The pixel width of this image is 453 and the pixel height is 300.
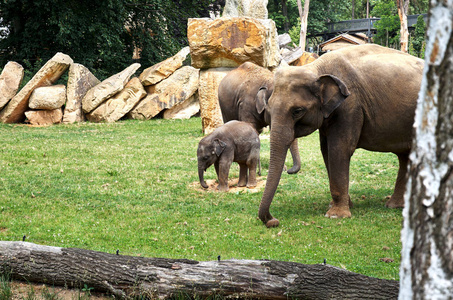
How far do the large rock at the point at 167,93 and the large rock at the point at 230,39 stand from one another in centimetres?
533

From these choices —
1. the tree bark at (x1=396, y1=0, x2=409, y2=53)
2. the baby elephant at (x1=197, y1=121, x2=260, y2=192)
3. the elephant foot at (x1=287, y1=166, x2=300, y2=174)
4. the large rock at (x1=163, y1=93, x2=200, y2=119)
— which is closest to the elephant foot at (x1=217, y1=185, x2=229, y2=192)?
the baby elephant at (x1=197, y1=121, x2=260, y2=192)

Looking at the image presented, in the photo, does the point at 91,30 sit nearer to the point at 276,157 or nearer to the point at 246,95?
the point at 246,95

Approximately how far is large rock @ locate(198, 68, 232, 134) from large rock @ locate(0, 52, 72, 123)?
600 cm

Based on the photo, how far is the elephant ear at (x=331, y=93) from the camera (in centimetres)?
717

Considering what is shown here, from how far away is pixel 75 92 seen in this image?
1966cm

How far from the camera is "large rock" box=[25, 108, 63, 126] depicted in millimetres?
18719

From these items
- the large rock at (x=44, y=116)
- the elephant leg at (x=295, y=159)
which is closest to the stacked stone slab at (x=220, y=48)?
the elephant leg at (x=295, y=159)

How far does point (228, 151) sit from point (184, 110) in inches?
506

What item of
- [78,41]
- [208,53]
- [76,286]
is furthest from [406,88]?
[78,41]

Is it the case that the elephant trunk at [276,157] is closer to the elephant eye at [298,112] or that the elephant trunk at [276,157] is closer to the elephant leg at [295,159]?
the elephant eye at [298,112]

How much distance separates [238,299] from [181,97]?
17.5m

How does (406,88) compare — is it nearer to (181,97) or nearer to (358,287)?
(358,287)

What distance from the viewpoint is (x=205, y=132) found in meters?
17.0

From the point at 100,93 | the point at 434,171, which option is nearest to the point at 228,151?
the point at 434,171
